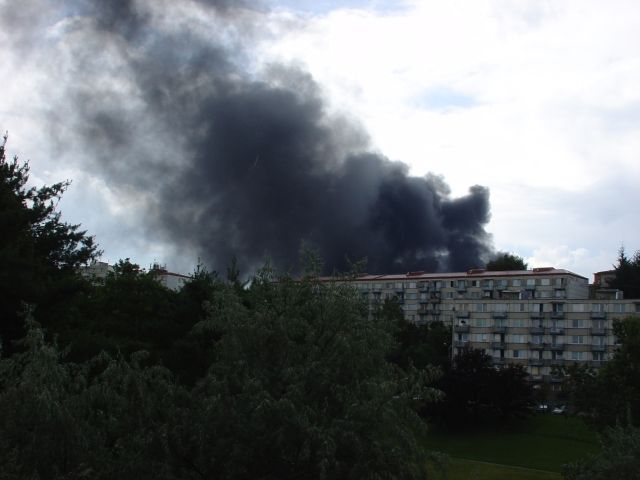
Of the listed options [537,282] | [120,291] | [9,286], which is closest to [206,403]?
[9,286]

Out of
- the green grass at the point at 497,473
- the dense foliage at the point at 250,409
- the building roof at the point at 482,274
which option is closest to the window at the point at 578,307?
the building roof at the point at 482,274

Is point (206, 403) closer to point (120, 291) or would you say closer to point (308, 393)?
point (308, 393)

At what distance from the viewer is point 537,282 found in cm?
11169

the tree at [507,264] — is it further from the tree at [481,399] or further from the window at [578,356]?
the tree at [481,399]

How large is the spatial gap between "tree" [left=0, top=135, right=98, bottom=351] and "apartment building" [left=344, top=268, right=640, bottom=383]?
55.8 meters

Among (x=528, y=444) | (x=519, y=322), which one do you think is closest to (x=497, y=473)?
(x=528, y=444)

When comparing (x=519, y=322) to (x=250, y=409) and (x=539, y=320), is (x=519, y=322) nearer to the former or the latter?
(x=539, y=320)

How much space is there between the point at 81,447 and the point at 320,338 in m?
4.44

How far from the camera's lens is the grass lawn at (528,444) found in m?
52.2

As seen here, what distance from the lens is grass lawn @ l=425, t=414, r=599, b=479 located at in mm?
52188

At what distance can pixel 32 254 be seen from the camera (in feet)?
83.8

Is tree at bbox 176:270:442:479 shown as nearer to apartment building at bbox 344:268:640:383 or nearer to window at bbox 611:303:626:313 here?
Result: apartment building at bbox 344:268:640:383

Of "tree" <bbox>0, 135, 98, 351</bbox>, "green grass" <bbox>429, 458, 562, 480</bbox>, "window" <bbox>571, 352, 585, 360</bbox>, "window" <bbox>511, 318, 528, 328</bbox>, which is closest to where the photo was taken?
"tree" <bbox>0, 135, 98, 351</bbox>

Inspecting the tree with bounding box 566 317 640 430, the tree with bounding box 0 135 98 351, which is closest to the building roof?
the tree with bounding box 566 317 640 430
